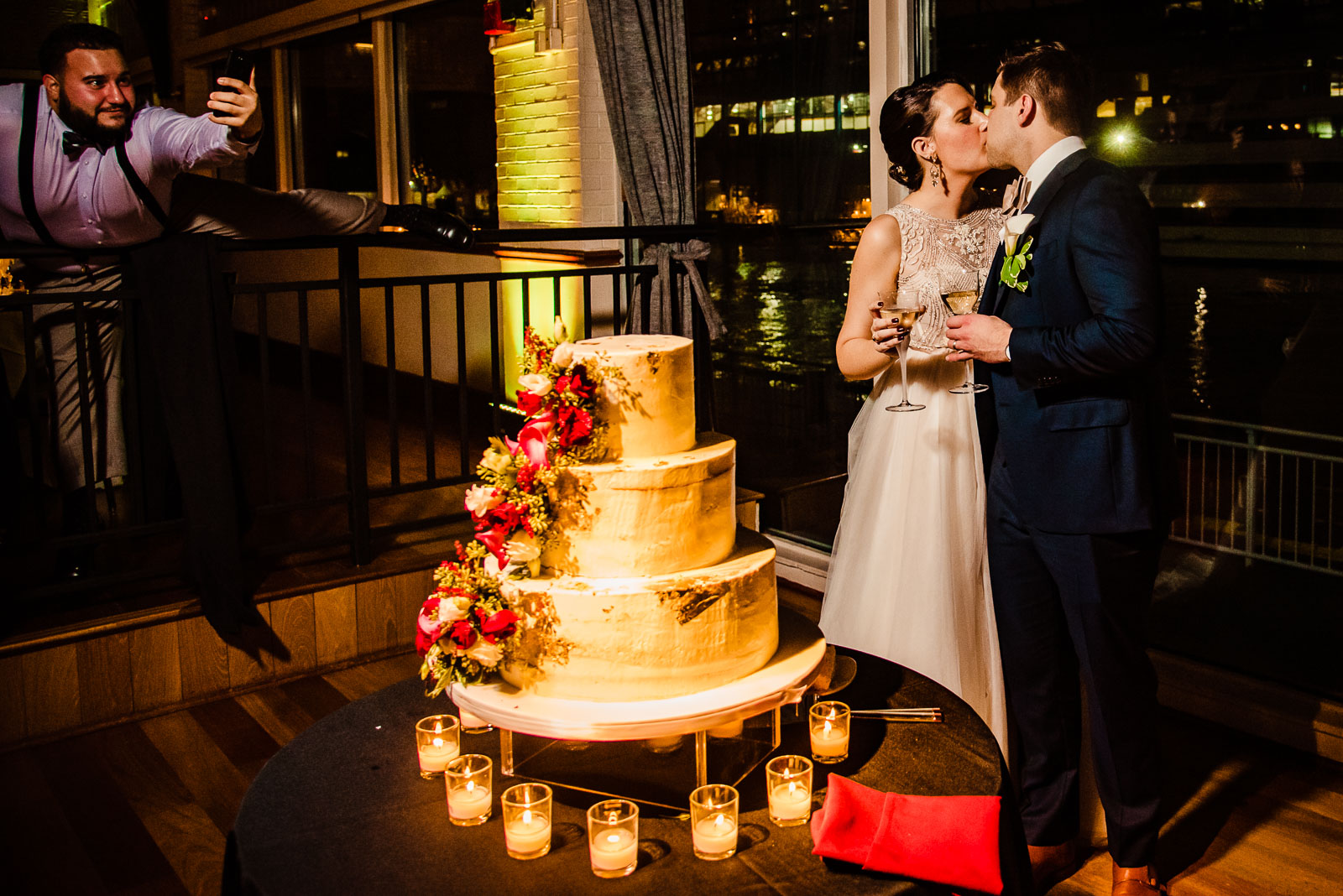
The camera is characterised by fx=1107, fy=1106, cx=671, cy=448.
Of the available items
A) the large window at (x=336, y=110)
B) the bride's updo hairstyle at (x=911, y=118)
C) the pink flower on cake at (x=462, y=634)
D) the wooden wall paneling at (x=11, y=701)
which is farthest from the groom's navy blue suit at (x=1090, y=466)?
the large window at (x=336, y=110)

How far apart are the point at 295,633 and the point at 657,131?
2675 mm

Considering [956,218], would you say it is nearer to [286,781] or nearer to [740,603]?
[740,603]

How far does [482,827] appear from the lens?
1711mm

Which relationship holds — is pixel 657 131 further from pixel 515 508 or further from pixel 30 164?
pixel 515 508

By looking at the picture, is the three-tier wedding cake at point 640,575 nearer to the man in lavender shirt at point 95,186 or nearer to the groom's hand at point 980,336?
the groom's hand at point 980,336

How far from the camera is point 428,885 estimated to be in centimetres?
153

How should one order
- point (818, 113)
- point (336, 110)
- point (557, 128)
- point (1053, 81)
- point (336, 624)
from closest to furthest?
point (1053, 81) → point (336, 624) → point (818, 113) → point (557, 128) → point (336, 110)

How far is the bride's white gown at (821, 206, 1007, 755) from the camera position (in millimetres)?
2787

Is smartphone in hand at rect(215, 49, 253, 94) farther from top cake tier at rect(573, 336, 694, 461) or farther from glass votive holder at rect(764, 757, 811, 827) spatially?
glass votive holder at rect(764, 757, 811, 827)

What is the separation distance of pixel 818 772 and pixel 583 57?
4.59 m

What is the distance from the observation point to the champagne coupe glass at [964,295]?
2.33m

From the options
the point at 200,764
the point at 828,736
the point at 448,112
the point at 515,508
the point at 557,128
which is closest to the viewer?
the point at 515,508

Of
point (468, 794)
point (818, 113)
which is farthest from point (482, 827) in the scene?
point (818, 113)

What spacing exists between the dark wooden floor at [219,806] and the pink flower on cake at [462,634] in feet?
4.31
